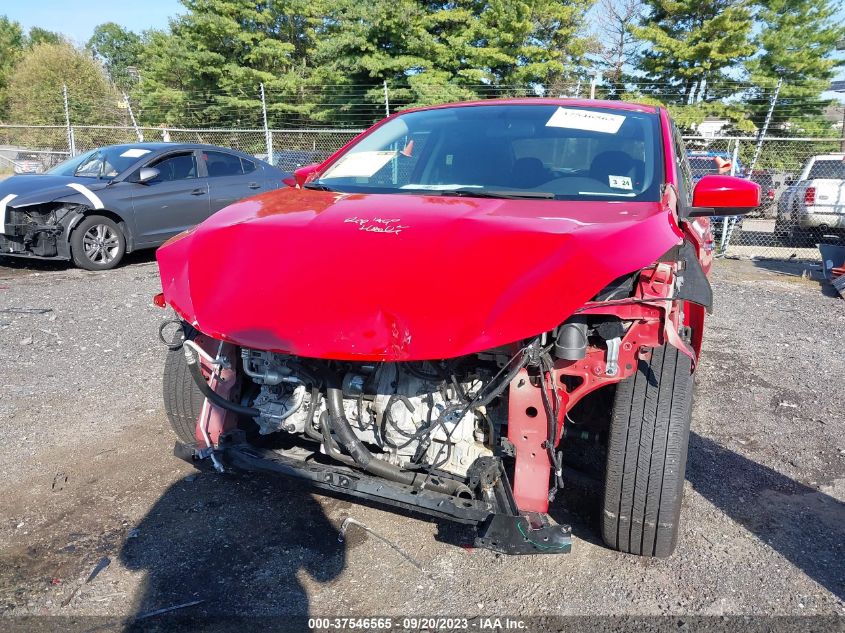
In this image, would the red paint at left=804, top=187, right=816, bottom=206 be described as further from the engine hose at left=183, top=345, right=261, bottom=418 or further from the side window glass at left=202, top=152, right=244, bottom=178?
the engine hose at left=183, top=345, right=261, bottom=418

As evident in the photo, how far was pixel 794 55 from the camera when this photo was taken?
77.8 feet

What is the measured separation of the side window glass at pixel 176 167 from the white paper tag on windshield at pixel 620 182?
22.5 ft

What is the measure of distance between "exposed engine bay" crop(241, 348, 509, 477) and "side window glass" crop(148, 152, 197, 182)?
6.86 metres

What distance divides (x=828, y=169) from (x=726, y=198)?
11.4m

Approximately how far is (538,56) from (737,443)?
72.9 feet

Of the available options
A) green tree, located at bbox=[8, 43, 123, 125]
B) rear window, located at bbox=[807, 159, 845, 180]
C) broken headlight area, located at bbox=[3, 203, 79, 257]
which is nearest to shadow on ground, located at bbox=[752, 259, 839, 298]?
rear window, located at bbox=[807, 159, 845, 180]

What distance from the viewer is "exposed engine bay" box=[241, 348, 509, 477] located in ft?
7.54

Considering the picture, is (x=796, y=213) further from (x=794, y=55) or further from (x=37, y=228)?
(x=794, y=55)

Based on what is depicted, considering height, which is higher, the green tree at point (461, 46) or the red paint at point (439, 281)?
the green tree at point (461, 46)

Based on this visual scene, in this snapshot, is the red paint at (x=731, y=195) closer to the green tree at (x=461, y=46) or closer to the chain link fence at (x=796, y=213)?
the chain link fence at (x=796, y=213)

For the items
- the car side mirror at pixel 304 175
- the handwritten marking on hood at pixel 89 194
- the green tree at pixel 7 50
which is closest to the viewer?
the car side mirror at pixel 304 175

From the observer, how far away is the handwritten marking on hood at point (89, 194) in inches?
304

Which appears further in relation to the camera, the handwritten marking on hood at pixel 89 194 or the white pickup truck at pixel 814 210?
the white pickup truck at pixel 814 210

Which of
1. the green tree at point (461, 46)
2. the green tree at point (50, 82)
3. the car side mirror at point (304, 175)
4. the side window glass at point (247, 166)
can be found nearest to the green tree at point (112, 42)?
→ the green tree at point (50, 82)
